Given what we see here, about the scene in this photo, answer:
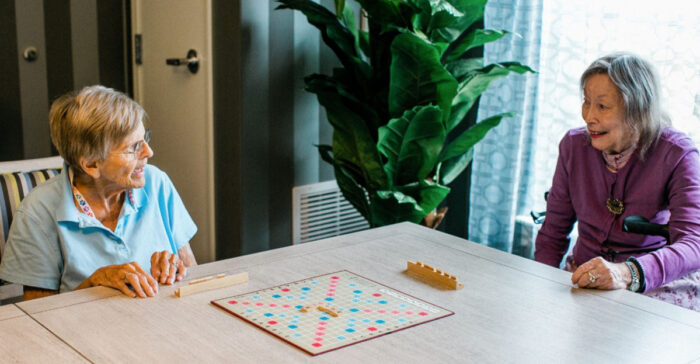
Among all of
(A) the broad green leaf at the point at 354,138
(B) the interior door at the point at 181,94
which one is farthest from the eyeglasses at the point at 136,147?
(B) the interior door at the point at 181,94

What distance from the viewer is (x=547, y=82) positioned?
3.10 meters

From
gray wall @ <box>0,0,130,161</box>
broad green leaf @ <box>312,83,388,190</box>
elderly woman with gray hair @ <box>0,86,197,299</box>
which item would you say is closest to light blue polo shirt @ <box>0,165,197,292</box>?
elderly woman with gray hair @ <box>0,86,197,299</box>

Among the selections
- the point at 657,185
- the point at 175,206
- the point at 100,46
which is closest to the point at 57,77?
the point at 100,46

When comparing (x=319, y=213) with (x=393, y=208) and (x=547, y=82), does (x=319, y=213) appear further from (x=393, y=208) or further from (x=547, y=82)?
(x=547, y=82)

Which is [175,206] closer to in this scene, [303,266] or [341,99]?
[303,266]

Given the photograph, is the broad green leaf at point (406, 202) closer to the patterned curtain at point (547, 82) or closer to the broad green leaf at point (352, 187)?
the broad green leaf at point (352, 187)

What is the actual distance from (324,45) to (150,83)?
0.91 metres

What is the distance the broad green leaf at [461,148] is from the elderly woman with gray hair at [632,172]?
0.62m

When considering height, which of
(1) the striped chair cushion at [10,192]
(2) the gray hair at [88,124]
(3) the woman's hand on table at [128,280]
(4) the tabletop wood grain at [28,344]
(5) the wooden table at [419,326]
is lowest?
(5) the wooden table at [419,326]

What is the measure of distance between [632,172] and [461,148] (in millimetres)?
913

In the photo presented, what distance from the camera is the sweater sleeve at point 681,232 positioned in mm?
1845

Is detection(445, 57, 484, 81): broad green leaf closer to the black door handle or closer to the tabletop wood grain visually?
the black door handle

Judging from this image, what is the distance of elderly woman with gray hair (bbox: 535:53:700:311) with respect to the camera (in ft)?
6.71

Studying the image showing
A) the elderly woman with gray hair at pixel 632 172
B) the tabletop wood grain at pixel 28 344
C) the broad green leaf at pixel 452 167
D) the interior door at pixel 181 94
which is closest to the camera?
the tabletop wood grain at pixel 28 344
